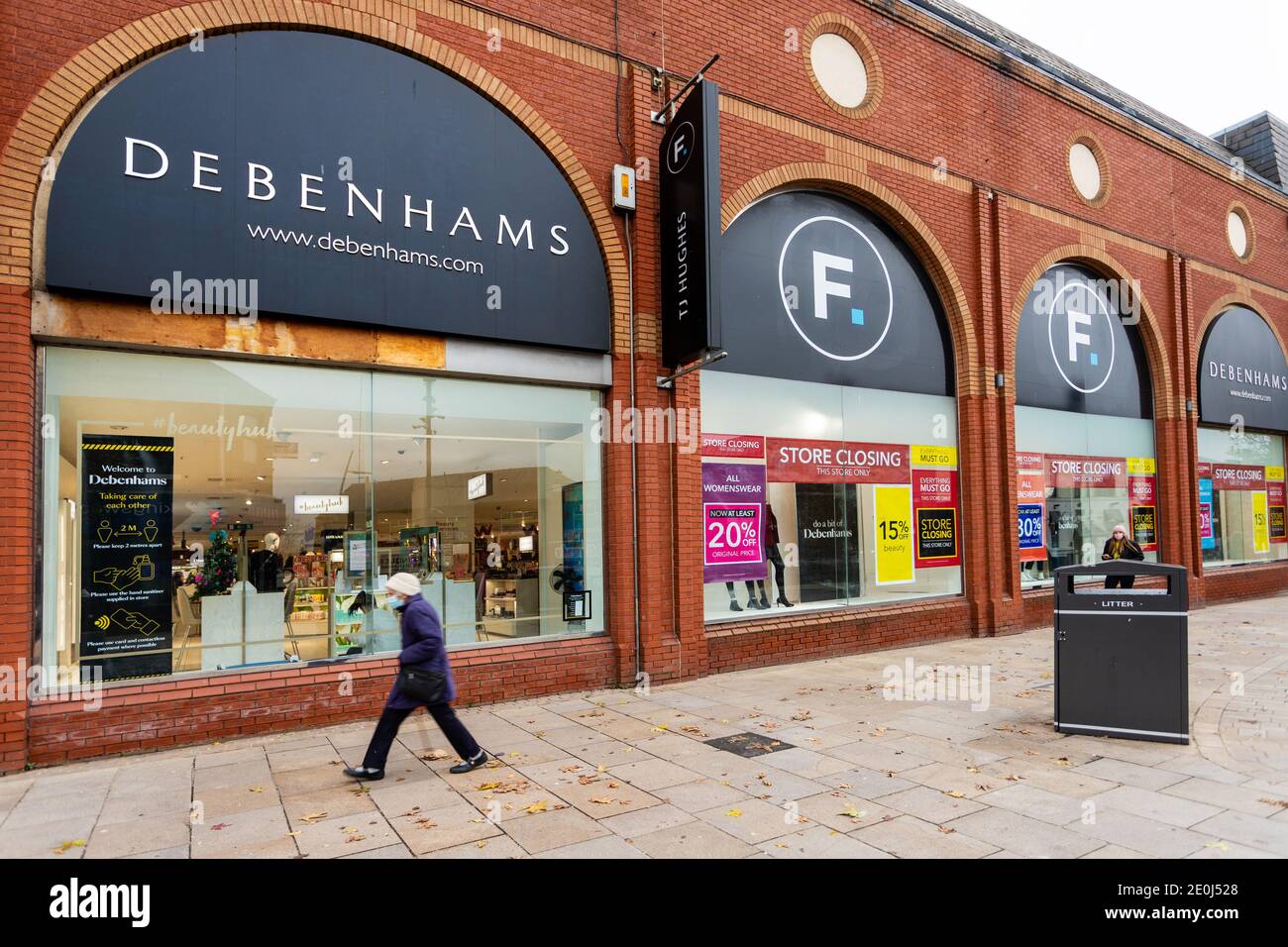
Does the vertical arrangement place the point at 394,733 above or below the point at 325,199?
below

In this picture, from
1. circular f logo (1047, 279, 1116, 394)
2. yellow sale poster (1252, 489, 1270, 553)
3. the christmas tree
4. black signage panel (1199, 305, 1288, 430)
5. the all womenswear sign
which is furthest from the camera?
yellow sale poster (1252, 489, 1270, 553)

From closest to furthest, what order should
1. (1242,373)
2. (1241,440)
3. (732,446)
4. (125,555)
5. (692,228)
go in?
(125,555), (692,228), (732,446), (1242,373), (1241,440)

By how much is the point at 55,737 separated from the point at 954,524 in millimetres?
11503

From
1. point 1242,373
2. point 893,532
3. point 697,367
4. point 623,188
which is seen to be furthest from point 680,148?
point 1242,373

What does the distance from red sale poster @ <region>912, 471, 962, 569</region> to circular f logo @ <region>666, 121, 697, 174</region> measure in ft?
19.8

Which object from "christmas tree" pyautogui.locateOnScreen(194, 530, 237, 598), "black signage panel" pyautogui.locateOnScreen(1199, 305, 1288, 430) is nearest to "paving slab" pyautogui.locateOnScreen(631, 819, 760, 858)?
"christmas tree" pyautogui.locateOnScreen(194, 530, 237, 598)

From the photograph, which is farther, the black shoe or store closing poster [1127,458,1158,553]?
store closing poster [1127,458,1158,553]

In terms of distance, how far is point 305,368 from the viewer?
7891 millimetres

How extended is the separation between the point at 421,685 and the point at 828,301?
8106 mm

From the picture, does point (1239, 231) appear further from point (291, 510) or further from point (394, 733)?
point (394, 733)

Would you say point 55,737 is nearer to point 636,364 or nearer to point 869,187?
point 636,364

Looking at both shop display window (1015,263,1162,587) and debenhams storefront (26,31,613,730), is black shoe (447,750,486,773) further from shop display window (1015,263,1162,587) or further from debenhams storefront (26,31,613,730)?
shop display window (1015,263,1162,587)

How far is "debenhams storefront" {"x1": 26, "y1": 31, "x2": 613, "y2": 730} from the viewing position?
684cm

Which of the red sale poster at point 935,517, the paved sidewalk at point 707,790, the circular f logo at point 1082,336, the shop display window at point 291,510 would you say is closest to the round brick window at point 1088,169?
the circular f logo at point 1082,336
